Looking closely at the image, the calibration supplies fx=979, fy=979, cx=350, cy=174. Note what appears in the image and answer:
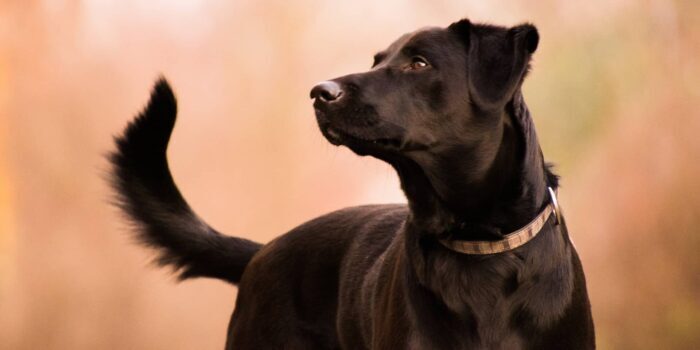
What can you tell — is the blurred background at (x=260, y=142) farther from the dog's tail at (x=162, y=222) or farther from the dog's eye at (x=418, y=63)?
the dog's eye at (x=418, y=63)

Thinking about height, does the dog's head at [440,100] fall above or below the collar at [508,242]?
above

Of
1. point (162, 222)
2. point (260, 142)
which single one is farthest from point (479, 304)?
point (260, 142)

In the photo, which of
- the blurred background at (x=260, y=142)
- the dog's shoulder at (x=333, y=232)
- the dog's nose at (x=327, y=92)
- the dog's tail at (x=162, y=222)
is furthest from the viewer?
the blurred background at (x=260, y=142)

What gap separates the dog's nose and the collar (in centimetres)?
45

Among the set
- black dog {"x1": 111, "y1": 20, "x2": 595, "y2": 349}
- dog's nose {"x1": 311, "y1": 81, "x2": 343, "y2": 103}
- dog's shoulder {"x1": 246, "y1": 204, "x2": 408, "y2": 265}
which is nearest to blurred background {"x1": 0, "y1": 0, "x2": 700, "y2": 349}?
dog's shoulder {"x1": 246, "y1": 204, "x2": 408, "y2": 265}

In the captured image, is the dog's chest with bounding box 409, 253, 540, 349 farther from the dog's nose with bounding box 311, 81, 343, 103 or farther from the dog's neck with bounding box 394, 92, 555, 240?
the dog's nose with bounding box 311, 81, 343, 103

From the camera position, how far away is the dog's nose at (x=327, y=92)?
7.36 ft

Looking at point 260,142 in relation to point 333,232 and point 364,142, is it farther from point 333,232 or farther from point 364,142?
point 364,142

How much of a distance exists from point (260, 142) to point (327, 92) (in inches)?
83.5

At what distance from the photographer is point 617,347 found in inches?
166

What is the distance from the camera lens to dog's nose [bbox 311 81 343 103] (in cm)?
224

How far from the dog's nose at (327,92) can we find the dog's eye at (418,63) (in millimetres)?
224

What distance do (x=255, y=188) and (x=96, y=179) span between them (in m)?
0.72

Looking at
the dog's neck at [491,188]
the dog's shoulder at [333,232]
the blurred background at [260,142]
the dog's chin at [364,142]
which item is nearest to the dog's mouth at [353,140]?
the dog's chin at [364,142]
